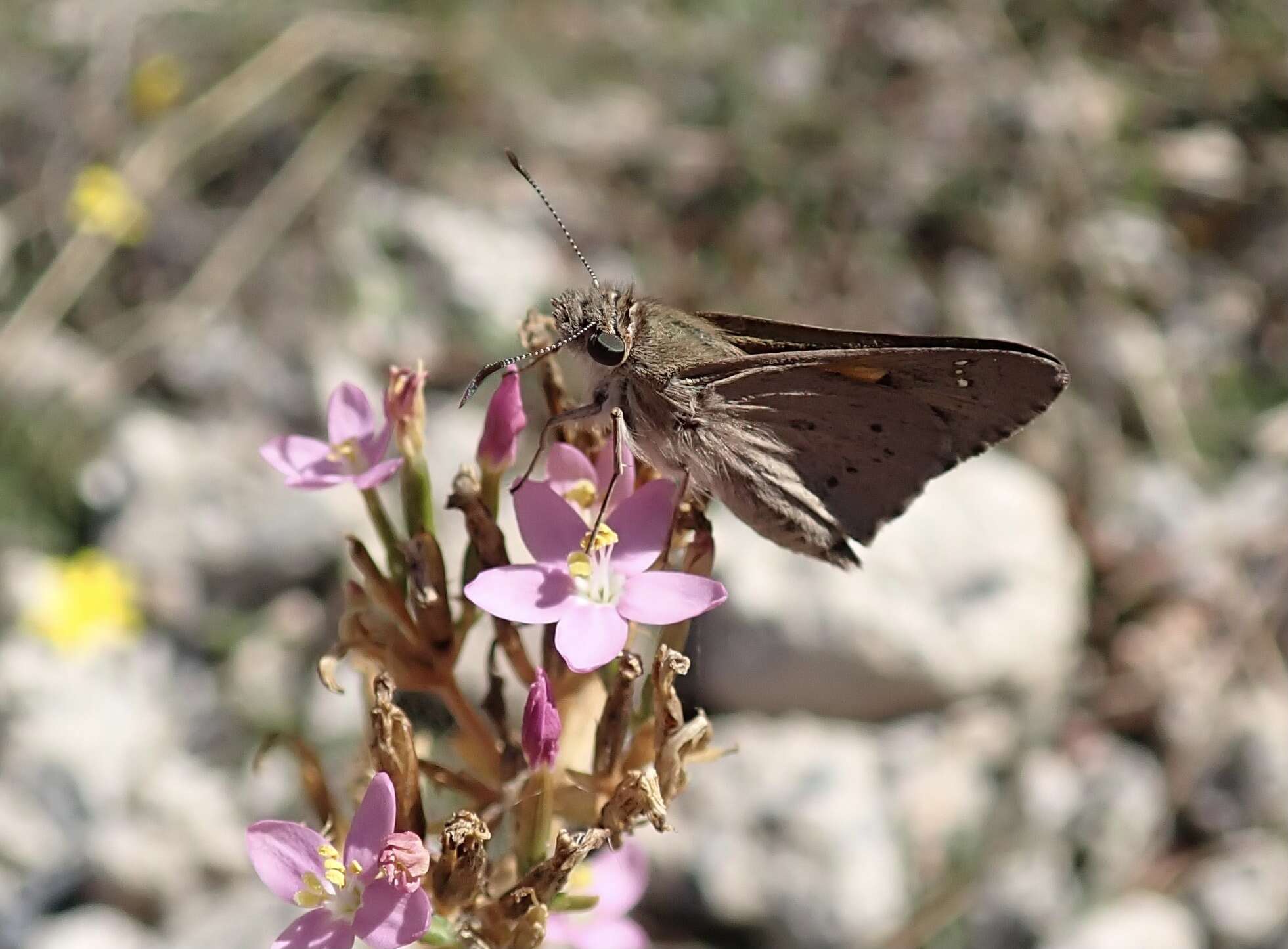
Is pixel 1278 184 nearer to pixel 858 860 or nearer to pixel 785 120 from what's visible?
pixel 785 120

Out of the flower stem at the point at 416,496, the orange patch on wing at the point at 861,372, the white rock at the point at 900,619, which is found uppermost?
the orange patch on wing at the point at 861,372

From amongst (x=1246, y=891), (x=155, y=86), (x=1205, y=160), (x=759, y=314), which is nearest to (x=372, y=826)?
(x=1246, y=891)

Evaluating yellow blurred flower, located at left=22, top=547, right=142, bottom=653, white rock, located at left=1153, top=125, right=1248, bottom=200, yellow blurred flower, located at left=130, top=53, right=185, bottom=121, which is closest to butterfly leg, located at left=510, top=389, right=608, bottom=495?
yellow blurred flower, located at left=22, top=547, right=142, bottom=653

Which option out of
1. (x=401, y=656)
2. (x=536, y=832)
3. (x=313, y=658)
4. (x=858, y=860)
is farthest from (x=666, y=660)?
(x=313, y=658)

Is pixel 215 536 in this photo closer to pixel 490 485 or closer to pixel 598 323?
pixel 490 485

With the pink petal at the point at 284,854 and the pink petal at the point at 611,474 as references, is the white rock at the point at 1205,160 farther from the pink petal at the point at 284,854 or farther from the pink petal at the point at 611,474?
the pink petal at the point at 284,854

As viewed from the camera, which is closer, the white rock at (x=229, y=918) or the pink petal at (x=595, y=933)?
the pink petal at (x=595, y=933)

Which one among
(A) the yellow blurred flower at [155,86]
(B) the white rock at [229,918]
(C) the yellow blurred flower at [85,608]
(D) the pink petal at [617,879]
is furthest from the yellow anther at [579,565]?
(A) the yellow blurred flower at [155,86]
